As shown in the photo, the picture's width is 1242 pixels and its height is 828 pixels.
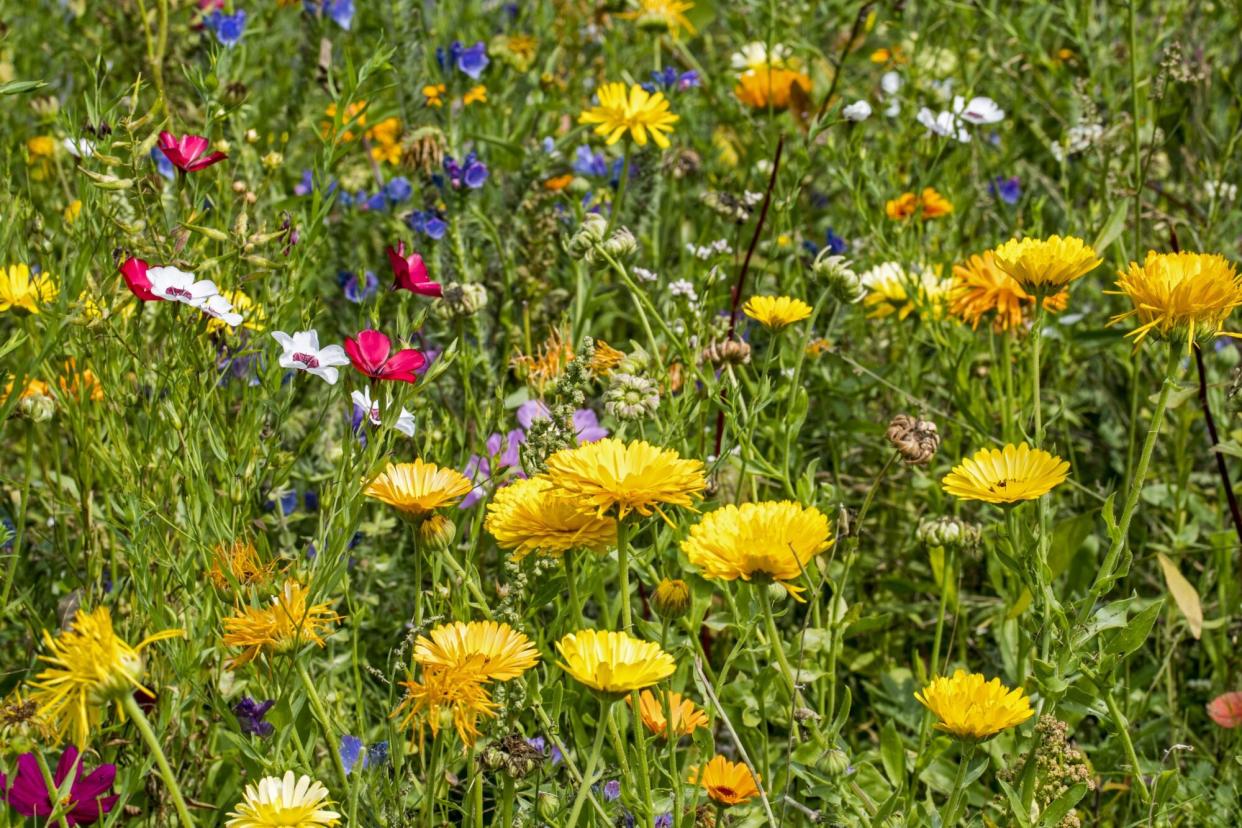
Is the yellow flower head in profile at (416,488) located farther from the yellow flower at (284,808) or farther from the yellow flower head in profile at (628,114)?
the yellow flower head in profile at (628,114)

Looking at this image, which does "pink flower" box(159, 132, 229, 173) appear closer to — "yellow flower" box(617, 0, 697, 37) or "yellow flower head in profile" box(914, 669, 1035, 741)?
"yellow flower head in profile" box(914, 669, 1035, 741)

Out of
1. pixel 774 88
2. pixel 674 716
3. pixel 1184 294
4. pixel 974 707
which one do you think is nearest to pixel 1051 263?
pixel 1184 294

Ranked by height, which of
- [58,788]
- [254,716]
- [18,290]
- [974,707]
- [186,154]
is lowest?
[254,716]

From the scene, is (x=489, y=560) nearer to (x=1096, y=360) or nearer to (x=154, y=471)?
(x=154, y=471)

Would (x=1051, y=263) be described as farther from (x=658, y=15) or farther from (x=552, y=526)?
(x=658, y=15)

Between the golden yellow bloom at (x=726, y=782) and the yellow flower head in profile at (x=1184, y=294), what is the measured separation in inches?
20.7

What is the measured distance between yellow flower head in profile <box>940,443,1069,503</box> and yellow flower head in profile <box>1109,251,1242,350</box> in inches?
5.4

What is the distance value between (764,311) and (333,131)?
0.51 metres

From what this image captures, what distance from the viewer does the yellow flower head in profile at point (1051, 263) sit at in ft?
4.07

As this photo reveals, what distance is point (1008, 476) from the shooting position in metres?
1.21

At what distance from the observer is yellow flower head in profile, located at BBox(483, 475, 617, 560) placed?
113cm

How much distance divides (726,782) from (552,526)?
0.30 metres

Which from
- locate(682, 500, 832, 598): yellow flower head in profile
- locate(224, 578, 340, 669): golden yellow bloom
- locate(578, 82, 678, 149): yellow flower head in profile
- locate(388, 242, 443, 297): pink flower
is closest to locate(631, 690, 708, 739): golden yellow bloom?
locate(682, 500, 832, 598): yellow flower head in profile

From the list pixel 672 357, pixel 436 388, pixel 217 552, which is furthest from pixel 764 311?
pixel 436 388
